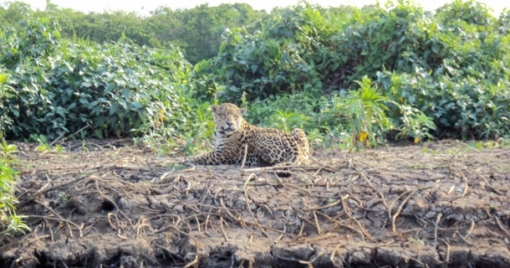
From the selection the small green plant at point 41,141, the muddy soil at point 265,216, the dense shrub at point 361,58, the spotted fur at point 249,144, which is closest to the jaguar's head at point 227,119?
the spotted fur at point 249,144

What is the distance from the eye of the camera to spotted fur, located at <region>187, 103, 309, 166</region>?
8.59m

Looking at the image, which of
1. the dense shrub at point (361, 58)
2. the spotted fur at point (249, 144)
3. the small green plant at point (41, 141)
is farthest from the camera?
the dense shrub at point (361, 58)

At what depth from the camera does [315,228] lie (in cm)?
710

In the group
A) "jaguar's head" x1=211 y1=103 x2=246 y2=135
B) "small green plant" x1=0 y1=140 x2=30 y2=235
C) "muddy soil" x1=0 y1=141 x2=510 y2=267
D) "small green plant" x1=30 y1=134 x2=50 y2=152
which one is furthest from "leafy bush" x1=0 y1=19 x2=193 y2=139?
"small green plant" x1=0 y1=140 x2=30 y2=235

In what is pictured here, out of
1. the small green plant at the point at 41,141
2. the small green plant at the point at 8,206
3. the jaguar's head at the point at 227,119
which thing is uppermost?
the jaguar's head at the point at 227,119

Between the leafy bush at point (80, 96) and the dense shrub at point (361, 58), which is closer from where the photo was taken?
the leafy bush at point (80, 96)

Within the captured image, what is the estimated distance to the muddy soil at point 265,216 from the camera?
6715mm

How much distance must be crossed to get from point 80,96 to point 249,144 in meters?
3.60

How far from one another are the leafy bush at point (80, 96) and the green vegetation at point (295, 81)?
0.06ft

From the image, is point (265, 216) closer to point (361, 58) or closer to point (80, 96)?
point (80, 96)

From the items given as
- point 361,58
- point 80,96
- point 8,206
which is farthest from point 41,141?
point 361,58

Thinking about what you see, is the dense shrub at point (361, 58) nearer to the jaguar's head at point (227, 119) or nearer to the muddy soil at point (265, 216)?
the jaguar's head at point (227, 119)

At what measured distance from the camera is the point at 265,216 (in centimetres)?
726

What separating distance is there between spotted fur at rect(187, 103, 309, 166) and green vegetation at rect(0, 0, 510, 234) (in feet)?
4.02
